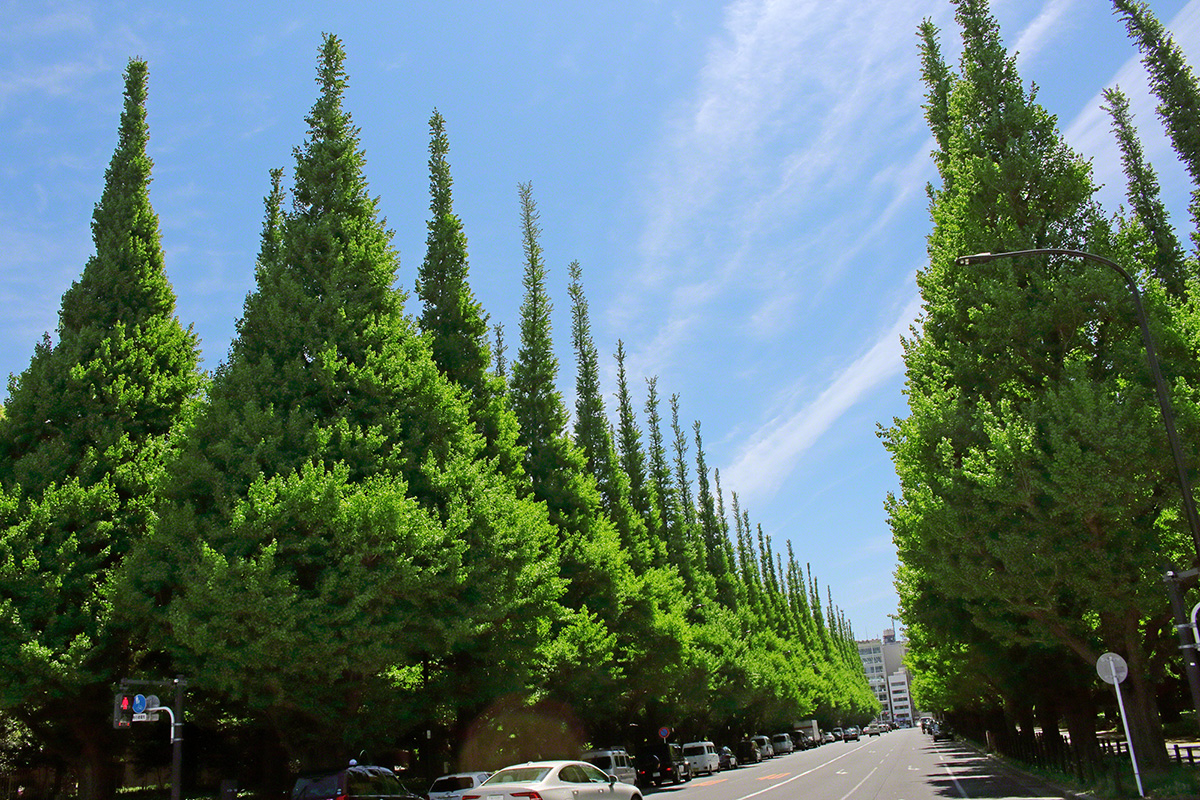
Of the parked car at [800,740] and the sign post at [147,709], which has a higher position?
the sign post at [147,709]

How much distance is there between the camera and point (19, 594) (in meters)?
17.0

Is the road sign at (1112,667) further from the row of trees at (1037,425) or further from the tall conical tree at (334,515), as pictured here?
the tall conical tree at (334,515)

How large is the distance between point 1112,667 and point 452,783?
44.1ft

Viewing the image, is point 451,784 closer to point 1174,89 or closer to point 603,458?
point 603,458

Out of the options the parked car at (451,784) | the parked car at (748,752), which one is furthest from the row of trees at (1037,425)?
the parked car at (748,752)

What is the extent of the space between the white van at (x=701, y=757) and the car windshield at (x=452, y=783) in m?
27.7

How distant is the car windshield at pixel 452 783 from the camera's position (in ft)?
58.2

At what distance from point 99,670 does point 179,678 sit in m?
4.11

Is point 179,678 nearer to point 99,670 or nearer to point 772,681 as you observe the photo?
point 99,670

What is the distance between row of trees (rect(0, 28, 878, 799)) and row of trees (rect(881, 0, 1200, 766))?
34.2 ft

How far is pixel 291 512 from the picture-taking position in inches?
593

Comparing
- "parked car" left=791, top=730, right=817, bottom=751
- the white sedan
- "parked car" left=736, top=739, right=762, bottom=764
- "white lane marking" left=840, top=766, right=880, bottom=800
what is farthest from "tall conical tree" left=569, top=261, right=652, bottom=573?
"parked car" left=791, top=730, right=817, bottom=751

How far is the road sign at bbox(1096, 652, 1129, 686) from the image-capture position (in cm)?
1373

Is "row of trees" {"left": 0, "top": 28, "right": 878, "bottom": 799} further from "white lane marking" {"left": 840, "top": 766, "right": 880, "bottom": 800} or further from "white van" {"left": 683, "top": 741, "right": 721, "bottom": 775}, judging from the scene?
"white van" {"left": 683, "top": 741, "right": 721, "bottom": 775}
